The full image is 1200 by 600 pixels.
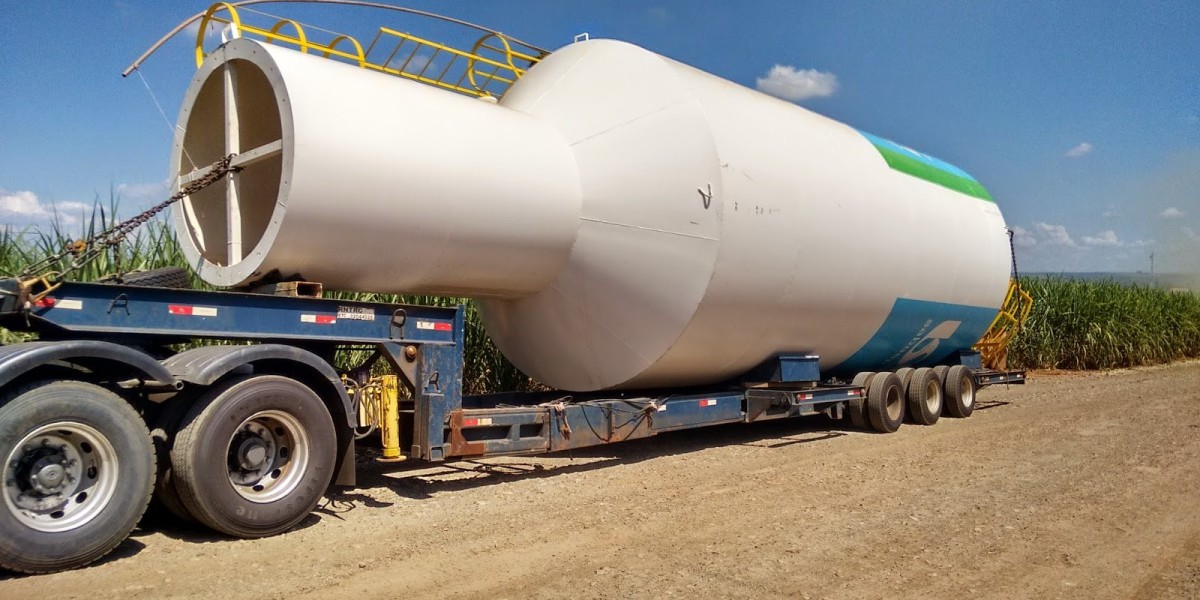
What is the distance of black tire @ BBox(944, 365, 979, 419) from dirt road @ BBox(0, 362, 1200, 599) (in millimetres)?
2933

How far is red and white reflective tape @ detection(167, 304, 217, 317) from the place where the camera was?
18.7 ft

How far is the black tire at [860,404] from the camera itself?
1130 cm

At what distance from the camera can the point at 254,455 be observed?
587cm

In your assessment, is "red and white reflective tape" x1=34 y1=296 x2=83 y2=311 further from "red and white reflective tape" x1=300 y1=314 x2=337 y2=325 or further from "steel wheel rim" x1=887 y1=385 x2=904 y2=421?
"steel wheel rim" x1=887 y1=385 x2=904 y2=421

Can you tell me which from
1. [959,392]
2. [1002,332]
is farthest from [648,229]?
[1002,332]

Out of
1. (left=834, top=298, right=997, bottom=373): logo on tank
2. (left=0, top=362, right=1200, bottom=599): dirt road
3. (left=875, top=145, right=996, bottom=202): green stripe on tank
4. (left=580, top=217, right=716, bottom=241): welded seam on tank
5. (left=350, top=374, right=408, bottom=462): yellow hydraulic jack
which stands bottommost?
(left=0, top=362, right=1200, bottom=599): dirt road

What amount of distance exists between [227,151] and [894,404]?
8.58m

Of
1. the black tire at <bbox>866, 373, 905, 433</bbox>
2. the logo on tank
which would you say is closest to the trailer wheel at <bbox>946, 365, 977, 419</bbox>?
the logo on tank

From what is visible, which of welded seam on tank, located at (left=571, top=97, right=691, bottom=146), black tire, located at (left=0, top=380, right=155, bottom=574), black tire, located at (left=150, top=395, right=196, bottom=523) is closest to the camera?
black tire, located at (left=0, top=380, right=155, bottom=574)

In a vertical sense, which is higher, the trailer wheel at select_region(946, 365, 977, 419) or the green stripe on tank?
the green stripe on tank

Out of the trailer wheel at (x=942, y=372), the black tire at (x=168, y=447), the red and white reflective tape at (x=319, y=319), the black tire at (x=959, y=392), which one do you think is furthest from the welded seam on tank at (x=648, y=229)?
the black tire at (x=959, y=392)

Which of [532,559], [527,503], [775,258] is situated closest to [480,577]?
[532,559]

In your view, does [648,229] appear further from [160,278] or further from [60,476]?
[60,476]

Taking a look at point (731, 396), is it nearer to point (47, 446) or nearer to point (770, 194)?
point (770, 194)
